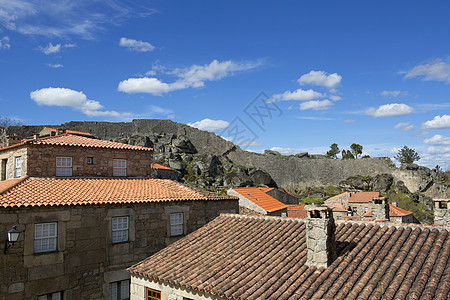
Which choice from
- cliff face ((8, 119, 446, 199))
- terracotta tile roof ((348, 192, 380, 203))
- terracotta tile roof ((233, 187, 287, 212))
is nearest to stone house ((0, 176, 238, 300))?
terracotta tile roof ((233, 187, 287, 212))

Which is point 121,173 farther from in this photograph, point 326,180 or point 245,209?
point 326,180

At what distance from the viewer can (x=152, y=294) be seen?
10.2 meters

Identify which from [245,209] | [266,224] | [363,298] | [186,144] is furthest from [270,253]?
[186,144]

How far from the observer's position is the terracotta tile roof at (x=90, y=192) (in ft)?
41.7

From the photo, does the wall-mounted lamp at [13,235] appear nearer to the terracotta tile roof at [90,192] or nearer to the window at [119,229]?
the terracotta tile roof at [90,192]

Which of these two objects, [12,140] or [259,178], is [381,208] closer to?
[12,140]

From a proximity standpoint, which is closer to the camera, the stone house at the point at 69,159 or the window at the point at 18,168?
the stone house at the point at 69,159

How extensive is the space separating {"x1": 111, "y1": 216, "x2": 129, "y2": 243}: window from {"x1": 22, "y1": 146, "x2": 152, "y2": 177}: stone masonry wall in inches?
174

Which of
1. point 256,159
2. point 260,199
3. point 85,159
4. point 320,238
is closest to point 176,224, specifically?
point 85,159

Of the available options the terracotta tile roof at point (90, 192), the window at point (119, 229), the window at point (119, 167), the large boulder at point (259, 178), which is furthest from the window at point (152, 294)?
the large boulder at point (259, 178)

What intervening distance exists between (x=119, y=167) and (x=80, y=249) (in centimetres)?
643

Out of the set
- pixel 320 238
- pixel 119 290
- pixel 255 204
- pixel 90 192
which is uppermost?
pixel 90 192

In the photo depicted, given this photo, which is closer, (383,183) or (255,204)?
(255,204)

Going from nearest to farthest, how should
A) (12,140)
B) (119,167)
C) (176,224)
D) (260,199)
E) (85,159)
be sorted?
(176,224) < (85,159) < (119,167) < (12,140) < (260,199)
